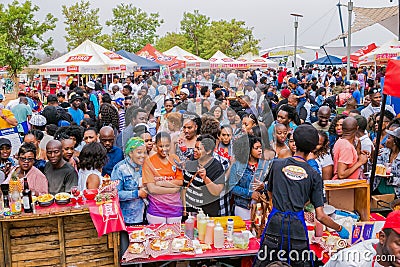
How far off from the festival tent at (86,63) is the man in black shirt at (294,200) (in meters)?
10.1

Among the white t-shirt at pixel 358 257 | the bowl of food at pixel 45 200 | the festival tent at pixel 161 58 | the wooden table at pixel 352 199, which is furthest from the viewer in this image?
the festival tent at pixel 161 58

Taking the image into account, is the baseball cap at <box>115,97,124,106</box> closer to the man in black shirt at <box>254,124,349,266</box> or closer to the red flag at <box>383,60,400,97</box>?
the red flag at <box>383,60,400,97</box>

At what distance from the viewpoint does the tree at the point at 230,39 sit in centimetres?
4491

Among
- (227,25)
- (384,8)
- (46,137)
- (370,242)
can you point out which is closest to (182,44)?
(227,25)

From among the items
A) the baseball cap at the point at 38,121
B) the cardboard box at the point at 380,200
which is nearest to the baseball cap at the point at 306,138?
the cardboard box at the point at 380,200

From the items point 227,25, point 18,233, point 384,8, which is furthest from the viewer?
point 227,25

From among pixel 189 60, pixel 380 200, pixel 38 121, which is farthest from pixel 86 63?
pixel 380 200

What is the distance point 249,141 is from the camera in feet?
17.4

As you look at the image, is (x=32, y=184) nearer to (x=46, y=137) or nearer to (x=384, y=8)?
(x=46, y=137)

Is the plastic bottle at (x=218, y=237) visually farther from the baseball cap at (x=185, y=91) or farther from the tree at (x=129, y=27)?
the tree at (x=129, y=27)

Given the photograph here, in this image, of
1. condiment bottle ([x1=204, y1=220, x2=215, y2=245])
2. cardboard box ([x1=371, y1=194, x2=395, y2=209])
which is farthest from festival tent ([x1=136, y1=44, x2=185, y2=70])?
condiment bottle ([x1=204, y1=220, x2=215, y2=245])

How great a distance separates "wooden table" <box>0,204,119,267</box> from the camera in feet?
12.8

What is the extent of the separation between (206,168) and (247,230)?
0.77 m

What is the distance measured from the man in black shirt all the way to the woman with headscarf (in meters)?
1.47
